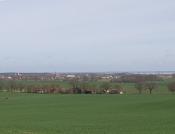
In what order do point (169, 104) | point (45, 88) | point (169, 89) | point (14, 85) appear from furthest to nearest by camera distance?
point (14, 85)
point (45, 88)
point (169, 89)
point (169, 104)

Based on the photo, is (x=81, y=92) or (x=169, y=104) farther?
(x=81, y=92)

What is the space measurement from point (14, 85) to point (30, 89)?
29.1ft

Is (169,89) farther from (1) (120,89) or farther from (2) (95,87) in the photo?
(2) (95,87)

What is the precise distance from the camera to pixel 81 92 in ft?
393

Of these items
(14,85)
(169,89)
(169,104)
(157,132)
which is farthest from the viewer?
(14,85)

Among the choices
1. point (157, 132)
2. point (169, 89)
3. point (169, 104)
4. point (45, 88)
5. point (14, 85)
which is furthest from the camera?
point (14, 85)

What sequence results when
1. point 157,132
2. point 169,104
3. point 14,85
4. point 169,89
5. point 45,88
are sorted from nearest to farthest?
point 157,132 → point 169,104 → point 169,89 → point 45,88 → point 14,85

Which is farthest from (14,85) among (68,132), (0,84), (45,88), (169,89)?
(68,132)

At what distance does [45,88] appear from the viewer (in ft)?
408

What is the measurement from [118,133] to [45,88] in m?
101

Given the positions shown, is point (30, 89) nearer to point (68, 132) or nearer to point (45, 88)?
point (45, 88)

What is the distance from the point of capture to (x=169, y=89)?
115125 mm

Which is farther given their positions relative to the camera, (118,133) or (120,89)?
(120,89)

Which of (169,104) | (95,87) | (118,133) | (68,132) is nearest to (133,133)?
(118,133)
